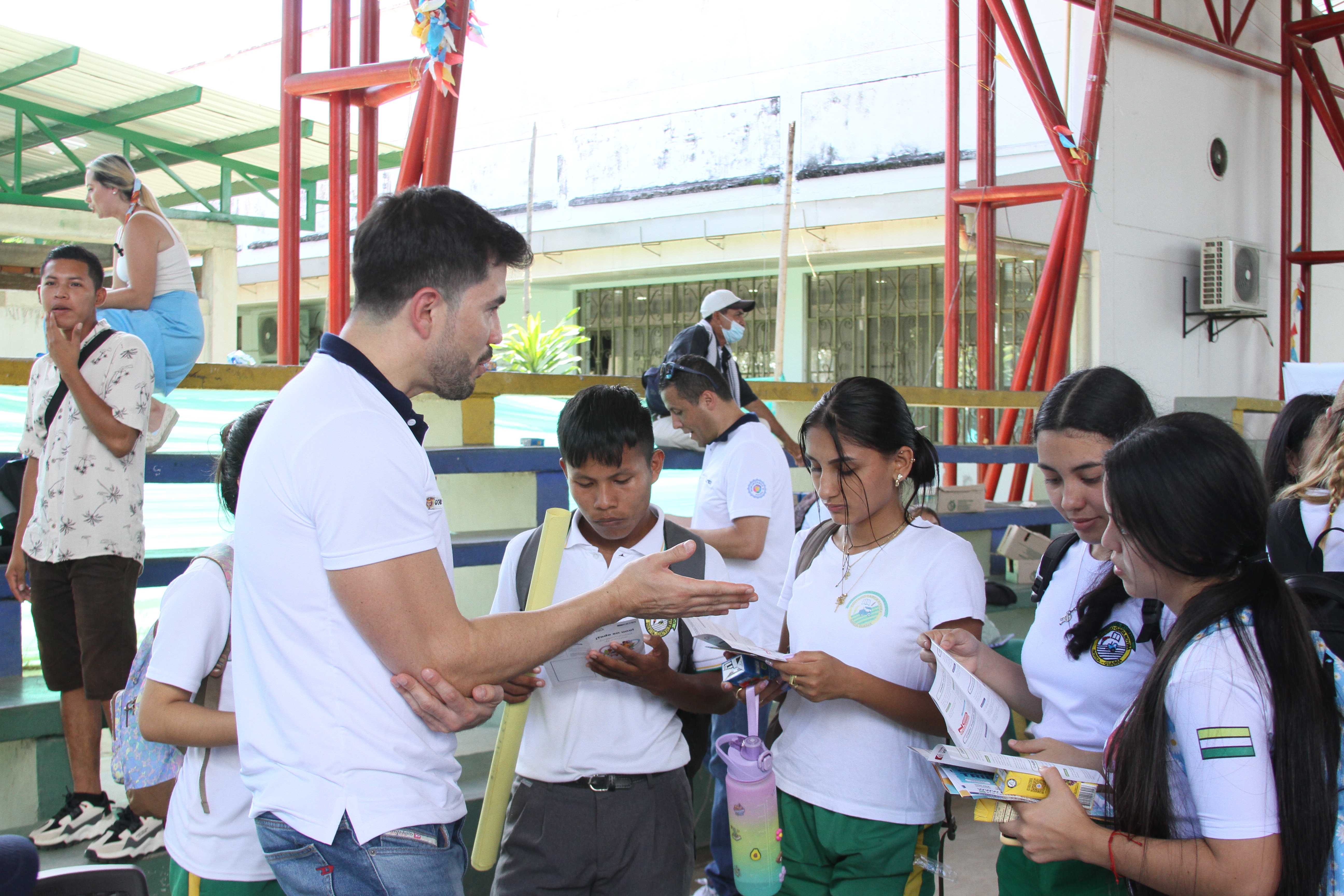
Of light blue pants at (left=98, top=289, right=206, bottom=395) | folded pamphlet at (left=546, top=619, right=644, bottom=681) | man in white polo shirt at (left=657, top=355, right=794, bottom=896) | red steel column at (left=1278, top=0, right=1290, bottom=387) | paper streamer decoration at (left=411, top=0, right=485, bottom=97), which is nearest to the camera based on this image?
folded pamphlet at (left=546, top=619, right=644, bottom=681)

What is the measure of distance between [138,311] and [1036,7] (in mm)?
8421

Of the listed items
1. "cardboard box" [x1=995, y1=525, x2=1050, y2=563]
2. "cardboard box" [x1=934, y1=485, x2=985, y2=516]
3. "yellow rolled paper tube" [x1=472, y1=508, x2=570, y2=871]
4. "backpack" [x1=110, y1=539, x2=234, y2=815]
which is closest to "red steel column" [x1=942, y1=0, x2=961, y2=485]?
"cardboard box" [x1=934, y1=485, x2=985, y2=516]

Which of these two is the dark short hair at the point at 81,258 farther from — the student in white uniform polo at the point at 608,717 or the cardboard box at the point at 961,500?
the cardboard box at the point at 961,500

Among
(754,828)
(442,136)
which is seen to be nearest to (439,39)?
(442,136)

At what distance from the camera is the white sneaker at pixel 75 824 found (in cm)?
246

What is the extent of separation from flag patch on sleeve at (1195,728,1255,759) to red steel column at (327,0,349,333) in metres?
3.41

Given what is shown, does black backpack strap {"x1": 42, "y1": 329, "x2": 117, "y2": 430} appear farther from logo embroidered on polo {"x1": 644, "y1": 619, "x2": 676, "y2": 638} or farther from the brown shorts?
logo embroidered on polo {"x1": 644, "y1": 619, "x2": 676, "y2": 638}

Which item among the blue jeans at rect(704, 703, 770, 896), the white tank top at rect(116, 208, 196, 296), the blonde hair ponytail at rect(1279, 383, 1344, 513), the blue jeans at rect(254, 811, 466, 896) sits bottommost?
the blue jeans at rect(704, 703, 770, 896)

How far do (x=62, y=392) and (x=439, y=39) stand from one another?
1.83 meters

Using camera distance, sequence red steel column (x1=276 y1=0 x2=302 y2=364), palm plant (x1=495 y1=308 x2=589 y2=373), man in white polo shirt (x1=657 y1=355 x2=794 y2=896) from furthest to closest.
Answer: palm plant (x1=495 y1=308 x2=589 y2=373), red steel column (x1=276 y1=0 x2=302 y2=364), man in white polo shirt (x1=657 y1=355 x2=794 y2=896)

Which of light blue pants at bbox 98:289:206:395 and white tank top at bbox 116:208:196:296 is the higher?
white tank top at bbox 116:208:196:296

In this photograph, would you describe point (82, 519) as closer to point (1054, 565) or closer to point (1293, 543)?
point (1054, 565)

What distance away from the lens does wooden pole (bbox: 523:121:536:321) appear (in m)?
7.89

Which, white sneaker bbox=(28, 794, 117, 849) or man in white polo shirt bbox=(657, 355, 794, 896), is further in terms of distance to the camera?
man in white polo shirt bbox=(657, 355, 794, 896)
